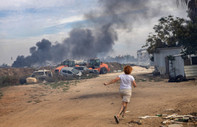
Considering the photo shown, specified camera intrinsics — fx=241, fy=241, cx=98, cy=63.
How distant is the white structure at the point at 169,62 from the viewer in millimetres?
21031

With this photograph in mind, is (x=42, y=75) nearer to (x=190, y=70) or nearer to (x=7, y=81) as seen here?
(x=7, y=81)

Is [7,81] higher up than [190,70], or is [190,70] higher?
[190,70]

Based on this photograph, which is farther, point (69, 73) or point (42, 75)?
point (69, 73)

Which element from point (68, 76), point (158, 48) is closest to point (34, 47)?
point (68, 76)

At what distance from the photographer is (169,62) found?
22.9 m

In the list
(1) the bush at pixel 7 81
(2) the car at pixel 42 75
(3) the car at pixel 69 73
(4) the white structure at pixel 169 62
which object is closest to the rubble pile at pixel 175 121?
(4) the white structure at pixel 169 62

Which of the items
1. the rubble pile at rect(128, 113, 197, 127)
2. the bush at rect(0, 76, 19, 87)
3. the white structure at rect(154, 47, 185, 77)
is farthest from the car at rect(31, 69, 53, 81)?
the rubble pile at rect(128, 113, 197, 127)

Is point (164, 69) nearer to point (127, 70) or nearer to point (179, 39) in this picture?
point (179, 39)

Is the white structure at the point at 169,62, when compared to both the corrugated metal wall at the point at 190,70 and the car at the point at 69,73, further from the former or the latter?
the car at the point at 69,73

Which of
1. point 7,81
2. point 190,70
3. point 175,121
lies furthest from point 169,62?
point 175,121

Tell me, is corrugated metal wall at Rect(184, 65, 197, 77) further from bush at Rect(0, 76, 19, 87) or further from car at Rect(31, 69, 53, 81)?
bush at Rect(0, 76, 19, 87)

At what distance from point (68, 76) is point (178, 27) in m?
14.0

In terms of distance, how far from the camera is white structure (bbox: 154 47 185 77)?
828 inches

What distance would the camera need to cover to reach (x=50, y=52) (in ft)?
262
